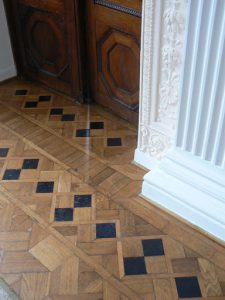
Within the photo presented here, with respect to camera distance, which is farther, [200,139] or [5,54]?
[5,54]

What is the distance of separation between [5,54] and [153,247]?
184cm

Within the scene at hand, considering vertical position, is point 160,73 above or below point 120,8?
below

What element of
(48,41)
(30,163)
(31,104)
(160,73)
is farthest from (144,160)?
(48,41)

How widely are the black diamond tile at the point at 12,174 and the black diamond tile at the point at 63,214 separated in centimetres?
33

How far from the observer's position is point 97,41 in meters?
2.09

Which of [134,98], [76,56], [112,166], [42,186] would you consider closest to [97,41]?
[76,56]

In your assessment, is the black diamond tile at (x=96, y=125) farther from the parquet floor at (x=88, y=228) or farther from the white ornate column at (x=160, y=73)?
the white ornate column at (x=160, y=73)

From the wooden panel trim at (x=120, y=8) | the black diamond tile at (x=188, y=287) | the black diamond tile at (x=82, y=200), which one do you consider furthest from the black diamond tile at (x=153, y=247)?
the wooden panel trim at (x=120, y=8)

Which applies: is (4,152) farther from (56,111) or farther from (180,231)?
(180,231)

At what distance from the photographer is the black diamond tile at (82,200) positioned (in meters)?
1.67

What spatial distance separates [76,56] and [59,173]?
783mm

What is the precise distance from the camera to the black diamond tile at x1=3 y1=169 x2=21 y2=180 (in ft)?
5.99

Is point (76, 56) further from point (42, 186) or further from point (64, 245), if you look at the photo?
point (64, 245)

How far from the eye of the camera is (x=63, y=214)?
163 centimetres
